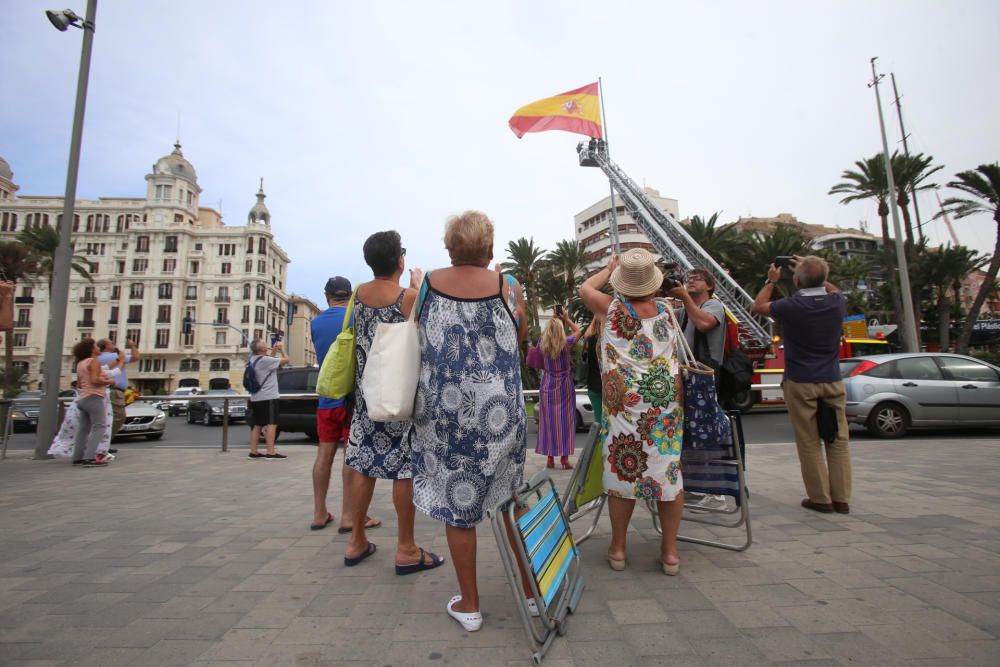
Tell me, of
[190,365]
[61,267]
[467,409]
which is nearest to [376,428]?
[467,409]

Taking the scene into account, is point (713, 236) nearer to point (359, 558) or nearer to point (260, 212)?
point (359, 558)

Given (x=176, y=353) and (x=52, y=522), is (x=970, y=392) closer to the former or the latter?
(x=52, y=522)

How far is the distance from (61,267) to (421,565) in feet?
26.9

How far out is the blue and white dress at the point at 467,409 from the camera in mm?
2180

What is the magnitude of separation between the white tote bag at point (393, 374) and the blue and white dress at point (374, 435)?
658 millimetres

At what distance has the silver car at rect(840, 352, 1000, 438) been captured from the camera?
847 centimetres

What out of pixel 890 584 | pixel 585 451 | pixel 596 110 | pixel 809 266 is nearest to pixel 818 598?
pixel 890 584

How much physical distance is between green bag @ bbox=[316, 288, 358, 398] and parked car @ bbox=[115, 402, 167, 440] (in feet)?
36.6

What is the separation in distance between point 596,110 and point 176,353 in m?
65.8

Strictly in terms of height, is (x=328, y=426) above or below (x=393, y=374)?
below

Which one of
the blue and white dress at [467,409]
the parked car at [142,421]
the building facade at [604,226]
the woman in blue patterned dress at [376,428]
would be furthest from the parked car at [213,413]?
the building facade at [604,226]

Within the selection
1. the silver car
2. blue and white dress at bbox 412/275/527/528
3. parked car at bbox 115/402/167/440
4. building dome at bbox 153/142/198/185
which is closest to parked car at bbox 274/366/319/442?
parked car at bbox 115/402/167/440

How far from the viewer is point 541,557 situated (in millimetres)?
2152

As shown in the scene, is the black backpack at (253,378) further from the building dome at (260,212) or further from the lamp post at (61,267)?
the building dome at (260,212)
